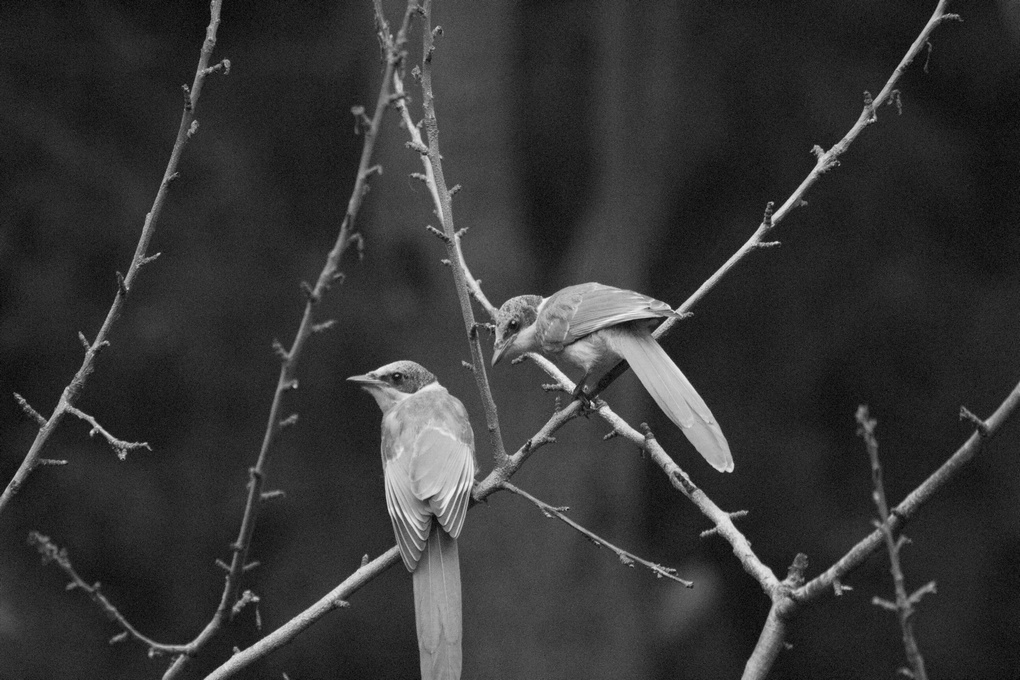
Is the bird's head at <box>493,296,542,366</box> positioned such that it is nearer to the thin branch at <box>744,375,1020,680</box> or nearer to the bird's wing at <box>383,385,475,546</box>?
the bird's wing at <box>383,385,475,546</box>

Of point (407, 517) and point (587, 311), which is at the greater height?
point (587, 311)

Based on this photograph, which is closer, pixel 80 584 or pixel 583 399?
pixel 80 584

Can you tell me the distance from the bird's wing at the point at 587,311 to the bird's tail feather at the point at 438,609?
904 mm

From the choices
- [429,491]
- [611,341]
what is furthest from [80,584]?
[611,341]

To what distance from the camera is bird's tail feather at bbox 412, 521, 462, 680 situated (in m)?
3.02

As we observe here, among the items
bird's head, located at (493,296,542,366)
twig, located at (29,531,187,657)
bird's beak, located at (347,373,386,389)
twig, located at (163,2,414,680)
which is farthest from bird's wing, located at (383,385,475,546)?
twig, located at (163,2,414,680)

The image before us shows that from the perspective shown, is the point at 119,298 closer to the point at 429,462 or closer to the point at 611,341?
the point at 429,462

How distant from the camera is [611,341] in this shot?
143 inches

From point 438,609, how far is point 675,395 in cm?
96

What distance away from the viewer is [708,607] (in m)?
7.32

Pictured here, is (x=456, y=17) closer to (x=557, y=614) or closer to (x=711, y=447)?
(x=557, y=614)

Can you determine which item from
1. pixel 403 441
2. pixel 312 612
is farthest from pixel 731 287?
pixel 312 612

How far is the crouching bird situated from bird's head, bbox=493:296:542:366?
296mm

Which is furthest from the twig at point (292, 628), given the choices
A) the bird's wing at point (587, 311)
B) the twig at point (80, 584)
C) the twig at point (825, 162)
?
the bird's wing at point (587, 311)
